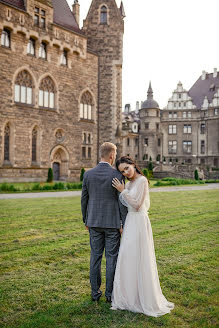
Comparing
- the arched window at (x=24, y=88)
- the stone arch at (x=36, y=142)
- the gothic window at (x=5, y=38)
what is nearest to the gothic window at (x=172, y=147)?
the stone arch at (x=36, y=142)

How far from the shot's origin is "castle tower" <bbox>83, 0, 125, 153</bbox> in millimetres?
31547

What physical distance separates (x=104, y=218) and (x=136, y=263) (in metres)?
0.71

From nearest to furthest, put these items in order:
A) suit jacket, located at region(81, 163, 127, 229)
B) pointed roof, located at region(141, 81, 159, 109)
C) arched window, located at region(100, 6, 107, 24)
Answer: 1. suit jacket, located at region(81, 163, 127, 229)
2. arched window, located at region(100, 6, 107, 24)
3. pointed roof, located at region(141, 81, 159, 109)

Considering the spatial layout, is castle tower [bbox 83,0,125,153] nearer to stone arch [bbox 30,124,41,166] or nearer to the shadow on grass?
stone arch [bbox 30,124,41,166]

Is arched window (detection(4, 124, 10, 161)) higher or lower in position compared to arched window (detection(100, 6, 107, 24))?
lower

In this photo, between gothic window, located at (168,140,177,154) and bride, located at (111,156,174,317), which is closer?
bride, located at (111,156,174,317)

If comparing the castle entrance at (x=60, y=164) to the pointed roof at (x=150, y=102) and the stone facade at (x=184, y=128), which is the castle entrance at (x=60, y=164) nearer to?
the stone facade at (x=184, y=128)

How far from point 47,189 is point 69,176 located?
776cm

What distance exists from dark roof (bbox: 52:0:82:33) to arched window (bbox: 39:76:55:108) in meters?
5.72

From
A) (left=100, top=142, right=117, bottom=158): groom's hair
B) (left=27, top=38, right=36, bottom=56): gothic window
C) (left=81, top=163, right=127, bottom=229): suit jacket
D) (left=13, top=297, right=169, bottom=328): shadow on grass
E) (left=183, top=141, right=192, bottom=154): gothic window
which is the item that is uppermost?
(left=27, top=38, right=36, bottom=56): gothic window

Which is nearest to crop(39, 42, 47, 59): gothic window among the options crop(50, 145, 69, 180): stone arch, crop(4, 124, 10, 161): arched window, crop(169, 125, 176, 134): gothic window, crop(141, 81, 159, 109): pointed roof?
crop(4, 124, 10, 161): arched window

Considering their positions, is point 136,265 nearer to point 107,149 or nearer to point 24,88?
point 107,149

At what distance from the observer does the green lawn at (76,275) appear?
3.85 metres

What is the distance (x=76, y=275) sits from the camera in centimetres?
532
